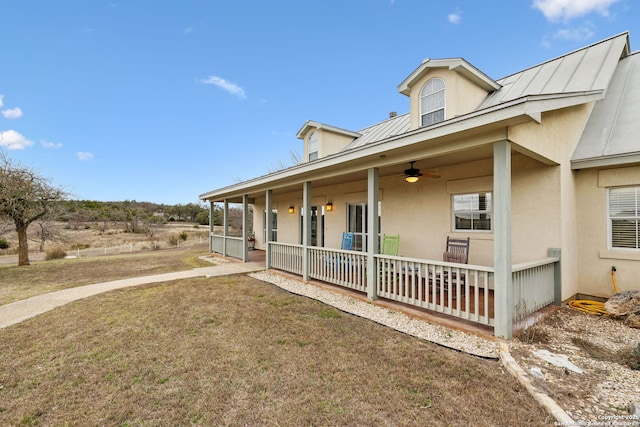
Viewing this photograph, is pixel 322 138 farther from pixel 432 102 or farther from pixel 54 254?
pixel 54 254

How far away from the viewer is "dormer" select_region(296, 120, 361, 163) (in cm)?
1062

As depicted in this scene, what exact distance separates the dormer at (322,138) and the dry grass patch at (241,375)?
7299 millimetres

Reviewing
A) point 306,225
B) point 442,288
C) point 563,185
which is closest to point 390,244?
point 306,225

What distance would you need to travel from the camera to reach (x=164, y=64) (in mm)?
12852

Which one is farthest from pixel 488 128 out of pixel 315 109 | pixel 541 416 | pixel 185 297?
pixel 315 109

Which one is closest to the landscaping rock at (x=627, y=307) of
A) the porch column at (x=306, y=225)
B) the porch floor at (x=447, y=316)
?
the porch floor at (x=447, y=316)

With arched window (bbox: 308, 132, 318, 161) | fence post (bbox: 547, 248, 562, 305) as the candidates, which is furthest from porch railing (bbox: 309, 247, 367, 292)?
arched window (bbox: 308, 132, 318, 161)

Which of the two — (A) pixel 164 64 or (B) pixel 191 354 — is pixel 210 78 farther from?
(B) pixel 191 354

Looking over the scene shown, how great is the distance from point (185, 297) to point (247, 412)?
167 inches

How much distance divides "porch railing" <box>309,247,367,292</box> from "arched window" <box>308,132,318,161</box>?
16.5ft

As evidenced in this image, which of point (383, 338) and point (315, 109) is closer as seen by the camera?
point (383, 338)

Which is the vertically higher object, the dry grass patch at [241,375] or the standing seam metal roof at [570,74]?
the standing seam metal roof at [570,74]

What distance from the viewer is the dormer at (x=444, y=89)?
6609 mm

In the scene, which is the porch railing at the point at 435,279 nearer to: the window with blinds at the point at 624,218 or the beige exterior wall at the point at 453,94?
the window with blinds at the point at 624,218
